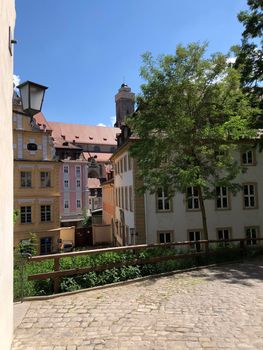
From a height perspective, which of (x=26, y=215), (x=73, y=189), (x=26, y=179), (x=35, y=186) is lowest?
(x=26, y=215)

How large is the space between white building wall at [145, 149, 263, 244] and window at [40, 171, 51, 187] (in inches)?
591

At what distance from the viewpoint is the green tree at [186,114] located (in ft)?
44.7

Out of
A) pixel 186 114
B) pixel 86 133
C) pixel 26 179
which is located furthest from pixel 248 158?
pixel 86 133

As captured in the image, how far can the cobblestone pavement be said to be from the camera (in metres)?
5.11

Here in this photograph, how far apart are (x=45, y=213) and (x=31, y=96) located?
28728 mm

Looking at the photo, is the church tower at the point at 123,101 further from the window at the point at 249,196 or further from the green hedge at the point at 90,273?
the green hedge at the point at 90,273

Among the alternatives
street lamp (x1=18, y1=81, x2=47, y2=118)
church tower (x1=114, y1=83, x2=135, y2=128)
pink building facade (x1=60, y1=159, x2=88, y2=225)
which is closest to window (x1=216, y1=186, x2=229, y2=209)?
street lamp (x1=18, y1=81, x2=47, y2=118)

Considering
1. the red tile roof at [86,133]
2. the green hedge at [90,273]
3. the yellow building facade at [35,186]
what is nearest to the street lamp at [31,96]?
the green hedge at [90,273]

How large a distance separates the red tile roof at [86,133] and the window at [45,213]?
54.9 meters

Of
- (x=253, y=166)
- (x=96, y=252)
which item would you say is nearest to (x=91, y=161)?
(x=253, y=166)

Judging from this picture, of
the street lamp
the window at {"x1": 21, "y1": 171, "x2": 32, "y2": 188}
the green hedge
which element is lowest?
the green hedge

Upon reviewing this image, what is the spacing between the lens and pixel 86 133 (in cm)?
9519

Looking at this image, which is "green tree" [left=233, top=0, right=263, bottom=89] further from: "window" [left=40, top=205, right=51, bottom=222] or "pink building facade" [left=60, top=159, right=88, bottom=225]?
"pink building facade" [left=60, top=159, right=88, bottom=225]

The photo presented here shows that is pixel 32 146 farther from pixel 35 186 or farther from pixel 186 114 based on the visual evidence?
pixel 186 114
